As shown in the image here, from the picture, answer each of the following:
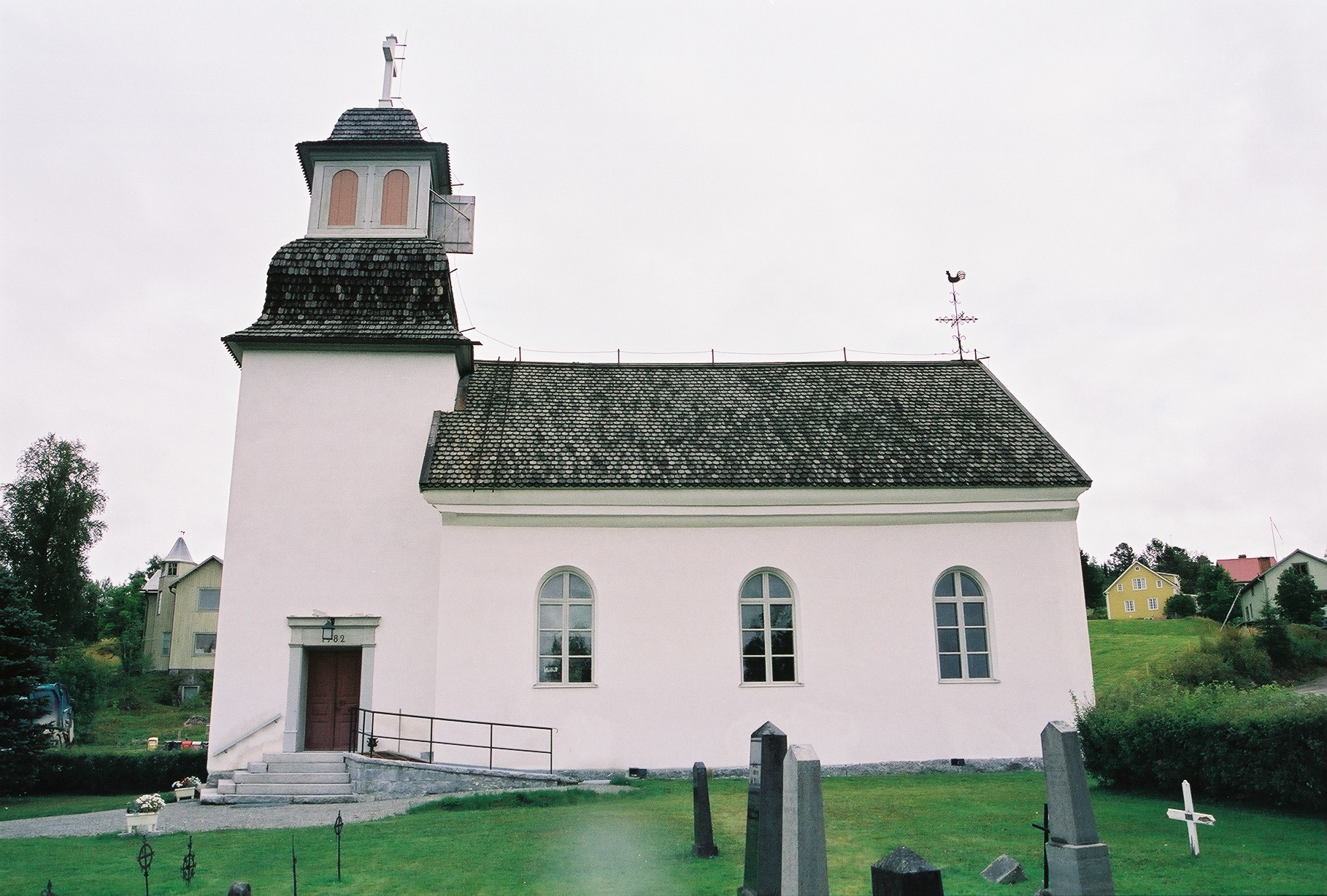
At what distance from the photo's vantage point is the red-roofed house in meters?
73.6

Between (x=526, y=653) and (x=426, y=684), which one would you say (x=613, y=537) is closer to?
(x=526, y=653)

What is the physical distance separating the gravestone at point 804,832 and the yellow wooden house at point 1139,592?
79945 millimetres

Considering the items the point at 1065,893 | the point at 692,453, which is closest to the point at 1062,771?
the point at 1065,893

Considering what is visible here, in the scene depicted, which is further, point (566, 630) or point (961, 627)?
point (961, 627)

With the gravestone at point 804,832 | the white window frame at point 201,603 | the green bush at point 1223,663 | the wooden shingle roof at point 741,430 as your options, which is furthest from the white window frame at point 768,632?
the white window frame at point 201,603

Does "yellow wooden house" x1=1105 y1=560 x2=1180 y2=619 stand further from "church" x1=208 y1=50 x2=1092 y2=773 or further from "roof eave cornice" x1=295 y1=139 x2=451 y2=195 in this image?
"roof eave cornice" x1=295 y1=139 x2=451 y2=195

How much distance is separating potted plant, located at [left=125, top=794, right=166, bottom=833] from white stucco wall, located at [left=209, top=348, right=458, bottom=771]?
14.2 ft

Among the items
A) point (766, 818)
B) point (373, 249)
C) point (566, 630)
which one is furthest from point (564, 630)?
point (766, 818)

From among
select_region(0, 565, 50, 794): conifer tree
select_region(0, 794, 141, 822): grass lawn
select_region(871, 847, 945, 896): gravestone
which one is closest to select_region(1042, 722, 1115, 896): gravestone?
select_region(871, 847, 945, 896): gravestone

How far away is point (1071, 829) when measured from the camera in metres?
7.81

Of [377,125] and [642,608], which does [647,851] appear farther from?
[377,125]

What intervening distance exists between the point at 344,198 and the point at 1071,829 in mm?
21204

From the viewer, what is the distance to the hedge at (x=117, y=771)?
23.5 metres

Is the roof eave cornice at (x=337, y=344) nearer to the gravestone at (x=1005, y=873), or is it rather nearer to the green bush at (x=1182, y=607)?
the gravestone at (x=1005, y=873)
